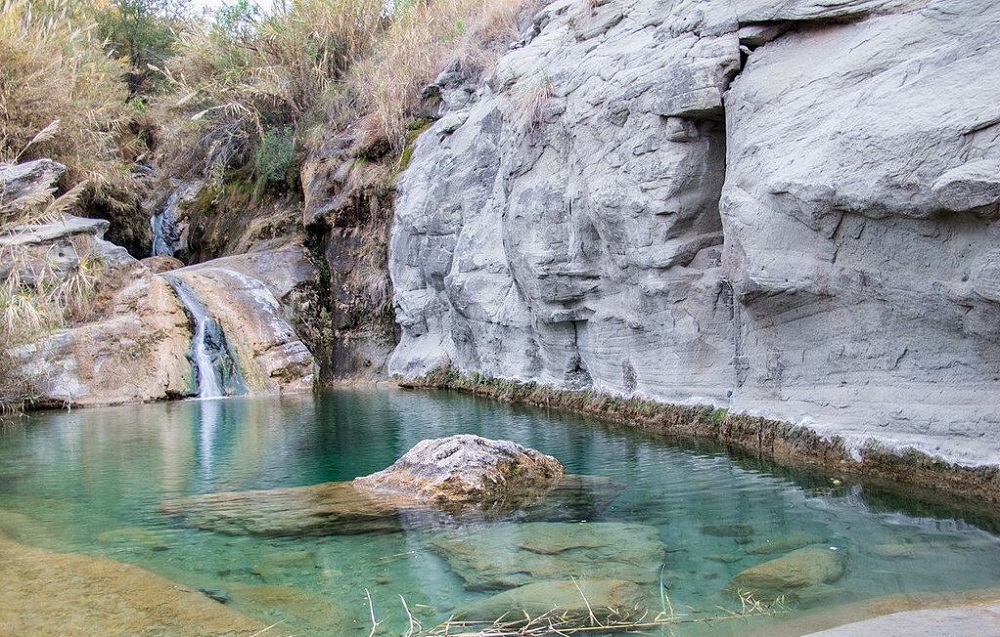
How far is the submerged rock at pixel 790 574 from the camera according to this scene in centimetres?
405

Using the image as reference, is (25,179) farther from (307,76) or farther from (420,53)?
(420,53)

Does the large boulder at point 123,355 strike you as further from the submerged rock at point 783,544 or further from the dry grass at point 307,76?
the submerged rock at point 783,544

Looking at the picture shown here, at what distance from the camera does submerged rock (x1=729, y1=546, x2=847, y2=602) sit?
13.3 ft

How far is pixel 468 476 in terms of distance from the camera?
20.7 feet

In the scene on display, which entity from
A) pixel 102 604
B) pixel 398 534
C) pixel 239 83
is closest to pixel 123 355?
pixel 239 83

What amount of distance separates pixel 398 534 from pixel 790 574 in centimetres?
237

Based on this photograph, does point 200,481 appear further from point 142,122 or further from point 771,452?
point 142,122

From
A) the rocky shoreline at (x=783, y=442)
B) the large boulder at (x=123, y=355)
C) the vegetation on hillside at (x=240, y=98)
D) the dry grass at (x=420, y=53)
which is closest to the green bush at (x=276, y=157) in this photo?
the vegetation on hillside at (x=240, y=98)

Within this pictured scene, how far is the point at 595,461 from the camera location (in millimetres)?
7672

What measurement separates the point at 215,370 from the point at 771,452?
36.3 feet

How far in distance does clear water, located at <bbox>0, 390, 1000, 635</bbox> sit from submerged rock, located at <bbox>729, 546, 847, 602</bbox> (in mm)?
82

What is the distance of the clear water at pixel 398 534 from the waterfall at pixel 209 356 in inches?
183

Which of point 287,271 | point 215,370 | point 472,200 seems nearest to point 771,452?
point 472,200

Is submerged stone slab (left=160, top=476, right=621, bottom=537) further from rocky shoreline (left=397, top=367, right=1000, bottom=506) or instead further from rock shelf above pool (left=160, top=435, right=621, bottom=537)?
rocky shoreline (left=397, top=367, right=1000, bottom=506)
